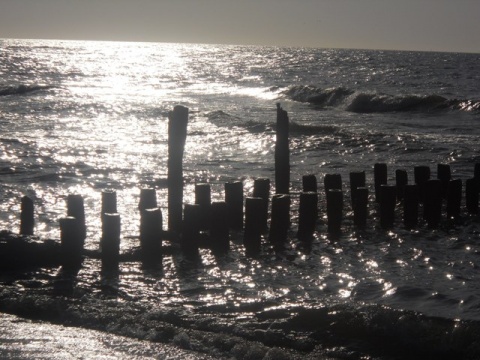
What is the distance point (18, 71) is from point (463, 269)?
67278 millimetres

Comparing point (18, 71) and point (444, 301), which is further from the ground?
point (18, 71)

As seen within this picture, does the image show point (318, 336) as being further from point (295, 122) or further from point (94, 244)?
point (295, 122)

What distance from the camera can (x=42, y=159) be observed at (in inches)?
794

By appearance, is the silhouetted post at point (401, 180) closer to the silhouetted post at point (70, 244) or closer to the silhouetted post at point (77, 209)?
the silhouetted post at point (77, 209)

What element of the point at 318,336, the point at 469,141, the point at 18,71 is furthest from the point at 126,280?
the point at 18,71

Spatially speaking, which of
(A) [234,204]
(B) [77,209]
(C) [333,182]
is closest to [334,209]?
(C) [333,182]

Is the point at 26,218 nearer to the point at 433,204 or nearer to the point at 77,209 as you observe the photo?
the point at 77,209

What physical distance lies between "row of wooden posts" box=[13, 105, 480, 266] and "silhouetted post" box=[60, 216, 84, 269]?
0.01 m

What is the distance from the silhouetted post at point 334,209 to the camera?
11.1 metres

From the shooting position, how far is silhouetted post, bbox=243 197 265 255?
1011cm

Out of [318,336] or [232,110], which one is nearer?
[318,336]

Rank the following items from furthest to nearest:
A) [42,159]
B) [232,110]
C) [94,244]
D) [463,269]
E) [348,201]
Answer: [232,110] < [42,159] < [348,201] < [94,244] < [463,269]

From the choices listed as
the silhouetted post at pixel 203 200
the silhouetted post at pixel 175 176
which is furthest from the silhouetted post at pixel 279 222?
the silhouetted post at pixel 175 176

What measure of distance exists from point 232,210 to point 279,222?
114 cm
